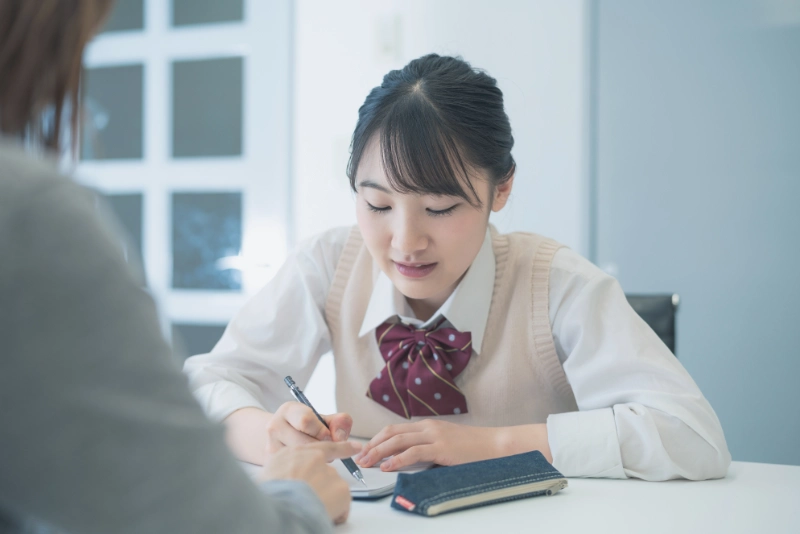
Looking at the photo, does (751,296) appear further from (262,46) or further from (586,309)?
(262,46)

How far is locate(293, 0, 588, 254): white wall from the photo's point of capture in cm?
268

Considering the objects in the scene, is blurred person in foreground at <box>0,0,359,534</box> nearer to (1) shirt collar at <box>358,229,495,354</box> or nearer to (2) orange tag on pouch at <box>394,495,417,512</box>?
(2) orange tag on pouch at <box>394,495,417,512</box>

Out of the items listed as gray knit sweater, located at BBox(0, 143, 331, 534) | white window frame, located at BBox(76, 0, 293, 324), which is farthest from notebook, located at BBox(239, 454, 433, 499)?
white window frame, located at BBox(76, 0, 293, 324)

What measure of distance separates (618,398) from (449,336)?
0.31 m

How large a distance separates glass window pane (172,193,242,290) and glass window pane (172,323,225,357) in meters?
0.18

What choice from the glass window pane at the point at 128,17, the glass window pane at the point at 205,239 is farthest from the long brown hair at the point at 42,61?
the glass window pane at the point at 128,17

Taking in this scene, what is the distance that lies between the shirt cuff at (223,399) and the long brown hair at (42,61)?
30.2 inches

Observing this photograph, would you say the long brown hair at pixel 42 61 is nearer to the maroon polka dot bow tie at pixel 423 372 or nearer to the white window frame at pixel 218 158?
the maroon polka dot bow tie at pixel 423 372

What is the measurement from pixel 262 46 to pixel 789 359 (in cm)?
240

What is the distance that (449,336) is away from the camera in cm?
130

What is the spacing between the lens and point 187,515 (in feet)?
1.51

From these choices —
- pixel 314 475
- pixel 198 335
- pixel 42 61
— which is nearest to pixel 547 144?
pixel 198 335

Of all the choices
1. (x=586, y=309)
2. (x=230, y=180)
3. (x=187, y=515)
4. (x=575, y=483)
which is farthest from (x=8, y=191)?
(x=230, y=180)

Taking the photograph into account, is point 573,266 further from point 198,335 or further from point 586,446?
point 198,335
